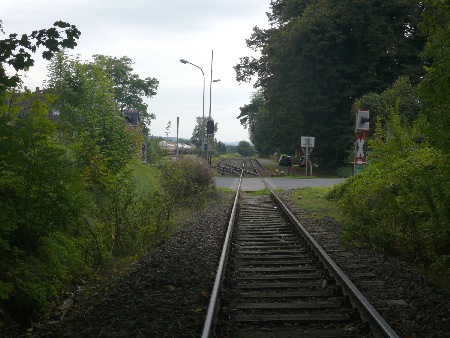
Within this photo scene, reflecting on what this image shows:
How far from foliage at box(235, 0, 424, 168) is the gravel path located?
32924mm

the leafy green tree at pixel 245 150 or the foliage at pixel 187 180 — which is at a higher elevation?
the leafy green tree at pixel 245 150

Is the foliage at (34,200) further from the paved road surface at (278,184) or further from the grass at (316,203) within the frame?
the paved road surface at (278,184)

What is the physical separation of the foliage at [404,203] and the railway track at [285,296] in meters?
1.31

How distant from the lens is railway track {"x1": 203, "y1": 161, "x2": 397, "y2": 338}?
17.6 ft

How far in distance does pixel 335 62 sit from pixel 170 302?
38952 millimetres

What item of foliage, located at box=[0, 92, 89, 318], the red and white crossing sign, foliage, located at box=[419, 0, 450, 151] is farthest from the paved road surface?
foliage, located at box=[0, 92, 89, 318]

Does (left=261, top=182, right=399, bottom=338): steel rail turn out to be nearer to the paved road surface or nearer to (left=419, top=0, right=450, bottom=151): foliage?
(left=419, top=0, right=450, bottom=151): foliage

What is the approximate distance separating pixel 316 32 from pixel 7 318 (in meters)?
38.4

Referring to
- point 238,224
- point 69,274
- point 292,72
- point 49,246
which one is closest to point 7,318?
point 49,246

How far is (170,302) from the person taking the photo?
257 inches

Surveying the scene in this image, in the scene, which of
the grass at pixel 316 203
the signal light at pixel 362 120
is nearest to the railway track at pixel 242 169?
the grass at pixel 316 203

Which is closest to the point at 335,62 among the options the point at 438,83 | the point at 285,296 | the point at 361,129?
the point at 361,129

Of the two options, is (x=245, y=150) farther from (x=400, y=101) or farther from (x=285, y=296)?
(x=285, y=296)

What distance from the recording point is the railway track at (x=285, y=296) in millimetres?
5352
